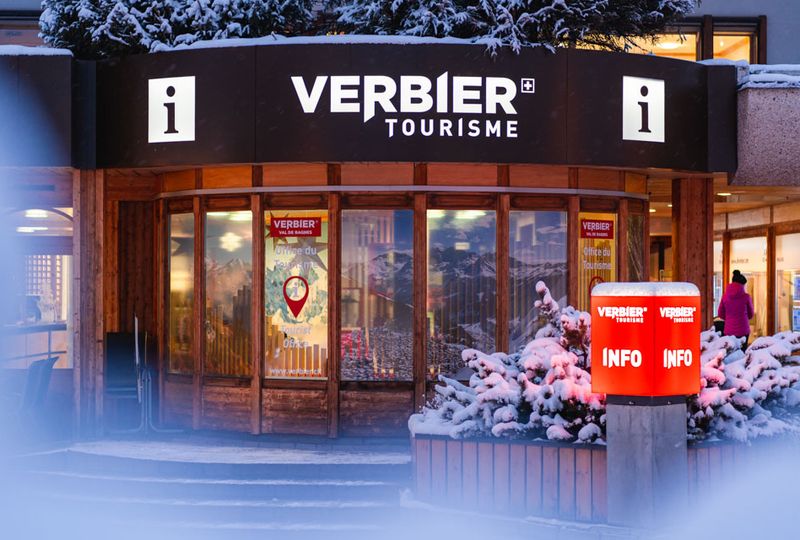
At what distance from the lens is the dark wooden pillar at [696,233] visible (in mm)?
14203

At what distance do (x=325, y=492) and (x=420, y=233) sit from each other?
3563 mm

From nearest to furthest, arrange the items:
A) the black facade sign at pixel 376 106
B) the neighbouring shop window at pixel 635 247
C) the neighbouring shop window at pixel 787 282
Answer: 1. the black facade sign at pixel 376 106
2. the neighbouring shop window at pixel 635 247
3. the neighbouring shop window at pixel 787 282

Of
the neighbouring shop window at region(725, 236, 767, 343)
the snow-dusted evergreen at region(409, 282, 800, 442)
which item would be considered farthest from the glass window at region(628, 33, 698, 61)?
the snow-dusted evergreen at region(409, 282, 800, 442)

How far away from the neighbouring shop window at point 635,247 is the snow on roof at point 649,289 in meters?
5.80

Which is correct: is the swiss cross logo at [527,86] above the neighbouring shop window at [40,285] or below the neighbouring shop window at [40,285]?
above

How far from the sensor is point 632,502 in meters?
7.80

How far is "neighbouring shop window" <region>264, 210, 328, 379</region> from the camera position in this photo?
12664 mm

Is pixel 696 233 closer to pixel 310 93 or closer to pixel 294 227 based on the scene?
pixel 294 227

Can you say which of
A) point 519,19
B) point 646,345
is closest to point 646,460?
point 646,345

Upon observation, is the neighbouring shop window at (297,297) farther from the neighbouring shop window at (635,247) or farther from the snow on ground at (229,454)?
Result: the neighbouring shop window at (635,247)

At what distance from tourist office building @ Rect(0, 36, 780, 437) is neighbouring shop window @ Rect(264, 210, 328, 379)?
0.9 inches

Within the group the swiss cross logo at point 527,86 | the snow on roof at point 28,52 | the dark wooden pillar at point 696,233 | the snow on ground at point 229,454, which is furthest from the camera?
the dark wooden pillar at point 696,233

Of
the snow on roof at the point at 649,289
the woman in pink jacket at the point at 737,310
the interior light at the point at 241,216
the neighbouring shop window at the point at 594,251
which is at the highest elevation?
the interior light at the point at 241,216

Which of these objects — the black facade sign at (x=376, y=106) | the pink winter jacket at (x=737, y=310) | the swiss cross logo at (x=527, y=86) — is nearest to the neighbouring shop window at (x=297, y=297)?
the black facade sign at (x=376, y=106)
